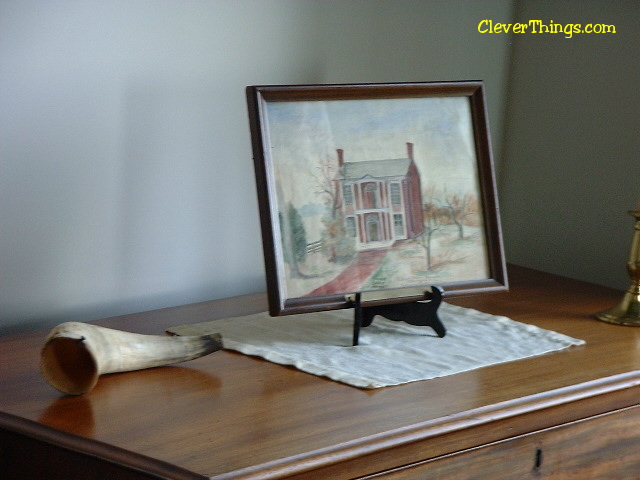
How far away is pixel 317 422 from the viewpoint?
0.94 m

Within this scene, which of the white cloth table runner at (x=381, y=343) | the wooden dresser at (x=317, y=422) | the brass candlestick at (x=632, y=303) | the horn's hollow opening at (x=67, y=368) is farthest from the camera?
the brass candlestick at (x=632, y=303)

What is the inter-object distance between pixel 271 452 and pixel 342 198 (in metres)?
0.47

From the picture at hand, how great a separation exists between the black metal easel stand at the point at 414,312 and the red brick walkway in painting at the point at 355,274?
49 millimetres

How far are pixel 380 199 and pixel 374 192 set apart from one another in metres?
0.01

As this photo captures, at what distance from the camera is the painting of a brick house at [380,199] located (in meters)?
1.24

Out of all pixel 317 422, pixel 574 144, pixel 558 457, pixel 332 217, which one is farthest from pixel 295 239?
Answer: pixel 574 144

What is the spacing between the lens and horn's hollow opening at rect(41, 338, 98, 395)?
0.98 m

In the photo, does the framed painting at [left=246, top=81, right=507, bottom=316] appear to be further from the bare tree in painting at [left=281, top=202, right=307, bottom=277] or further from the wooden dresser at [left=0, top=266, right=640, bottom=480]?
the wooden dresser at [left=0, top=266, right=640, bottom=480]

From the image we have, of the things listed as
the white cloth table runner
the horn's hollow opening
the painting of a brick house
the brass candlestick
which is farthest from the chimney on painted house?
the horn's hollow opening

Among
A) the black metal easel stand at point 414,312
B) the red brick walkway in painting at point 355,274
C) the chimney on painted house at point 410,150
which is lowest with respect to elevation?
the black metal easel stand at point 414,312

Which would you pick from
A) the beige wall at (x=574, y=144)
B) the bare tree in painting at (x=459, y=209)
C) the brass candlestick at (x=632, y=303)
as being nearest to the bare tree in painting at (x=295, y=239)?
the bare tree in painting at (x=459, y=209)

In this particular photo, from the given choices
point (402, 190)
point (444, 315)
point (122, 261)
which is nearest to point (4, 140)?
point (122, 261)

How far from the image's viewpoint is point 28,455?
0.95 meters

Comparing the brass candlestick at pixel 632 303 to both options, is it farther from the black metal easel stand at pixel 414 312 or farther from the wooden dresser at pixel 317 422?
the black metal easel stand at pixel 414 312
